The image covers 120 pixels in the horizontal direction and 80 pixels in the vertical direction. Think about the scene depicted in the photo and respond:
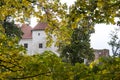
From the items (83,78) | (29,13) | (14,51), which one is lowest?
(83,78)

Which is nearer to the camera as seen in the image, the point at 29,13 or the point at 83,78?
the point at 83,78

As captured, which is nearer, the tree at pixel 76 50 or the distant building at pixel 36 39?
the tree at pixel 76 50

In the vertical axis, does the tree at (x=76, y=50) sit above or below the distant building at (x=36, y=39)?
below

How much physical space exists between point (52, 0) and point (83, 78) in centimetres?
445

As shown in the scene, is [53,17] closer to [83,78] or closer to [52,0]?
[52,0]

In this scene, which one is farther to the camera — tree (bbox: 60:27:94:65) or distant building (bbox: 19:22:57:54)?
distant building (bbox: 19:22:57:54)

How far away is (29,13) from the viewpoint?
8281 millimetres

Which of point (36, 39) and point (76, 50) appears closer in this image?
point (76, 50)

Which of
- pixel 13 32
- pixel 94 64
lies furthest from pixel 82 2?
pixel 13 32

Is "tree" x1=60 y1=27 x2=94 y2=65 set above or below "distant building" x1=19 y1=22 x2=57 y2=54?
below

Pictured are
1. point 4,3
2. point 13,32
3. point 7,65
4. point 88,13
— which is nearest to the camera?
point 88,13

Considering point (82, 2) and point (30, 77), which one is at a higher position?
point (82, 2)

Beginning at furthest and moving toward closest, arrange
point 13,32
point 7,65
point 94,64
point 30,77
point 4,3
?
1. point 13,32
2. point 4,3
3. point 7,65
4. point 30,77
5. point 94,64

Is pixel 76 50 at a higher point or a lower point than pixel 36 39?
lower
